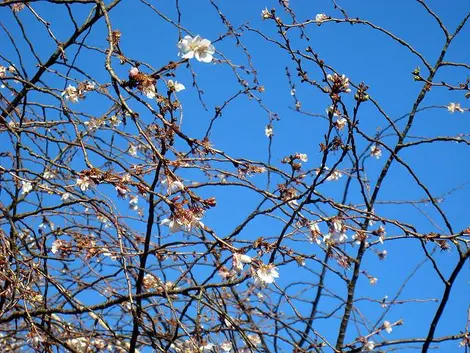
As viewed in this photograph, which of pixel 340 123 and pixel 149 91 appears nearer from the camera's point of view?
pixel 149 91

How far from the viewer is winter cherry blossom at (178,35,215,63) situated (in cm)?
190

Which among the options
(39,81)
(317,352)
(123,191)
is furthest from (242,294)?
(123,191)

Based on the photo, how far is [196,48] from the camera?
6.45 ft

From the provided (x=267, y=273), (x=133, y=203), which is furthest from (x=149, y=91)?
(x=133, y=203)

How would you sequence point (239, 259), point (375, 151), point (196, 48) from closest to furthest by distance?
point (239, 259) < point (196, 48) < point (375, 151)

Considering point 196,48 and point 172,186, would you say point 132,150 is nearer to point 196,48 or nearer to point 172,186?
point 196,48

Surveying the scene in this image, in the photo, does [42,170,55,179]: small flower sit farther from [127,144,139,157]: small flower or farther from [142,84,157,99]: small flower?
[142,84,157,99]: small flower

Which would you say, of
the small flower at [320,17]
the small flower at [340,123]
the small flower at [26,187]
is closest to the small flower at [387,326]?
the small flower at [340,123]

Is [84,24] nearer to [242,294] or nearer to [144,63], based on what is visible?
[144,63]

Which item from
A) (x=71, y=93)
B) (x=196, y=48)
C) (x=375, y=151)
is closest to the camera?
(x=196, y=48)

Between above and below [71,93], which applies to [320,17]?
above

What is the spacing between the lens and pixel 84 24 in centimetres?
333

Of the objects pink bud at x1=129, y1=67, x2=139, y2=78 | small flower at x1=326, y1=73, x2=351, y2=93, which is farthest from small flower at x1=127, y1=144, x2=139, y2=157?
pink bud at x1=129, y1=67, x2=139, y2=78

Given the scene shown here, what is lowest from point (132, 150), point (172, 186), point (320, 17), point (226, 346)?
point (172, 186)
